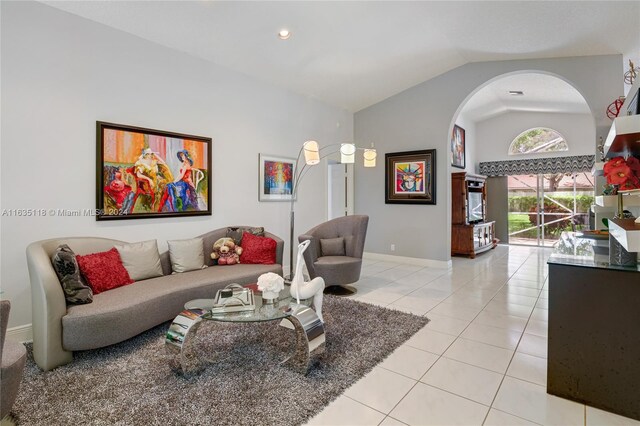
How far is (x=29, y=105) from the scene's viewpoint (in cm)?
289

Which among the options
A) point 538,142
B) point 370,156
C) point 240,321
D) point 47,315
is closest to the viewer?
point 240,321

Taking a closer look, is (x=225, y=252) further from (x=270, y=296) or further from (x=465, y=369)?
(x=465, y=369)

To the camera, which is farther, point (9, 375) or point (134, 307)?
point (134, 307)

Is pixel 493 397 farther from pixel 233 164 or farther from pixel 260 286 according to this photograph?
pixel 233 164

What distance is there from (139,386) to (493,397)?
234 cm

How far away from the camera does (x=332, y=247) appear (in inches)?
179

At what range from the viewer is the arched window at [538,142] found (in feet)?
25.3

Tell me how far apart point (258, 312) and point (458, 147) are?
23.4ft

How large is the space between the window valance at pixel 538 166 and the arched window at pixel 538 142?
0.31 meters

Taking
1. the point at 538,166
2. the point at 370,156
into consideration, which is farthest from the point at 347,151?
the point at 538,166

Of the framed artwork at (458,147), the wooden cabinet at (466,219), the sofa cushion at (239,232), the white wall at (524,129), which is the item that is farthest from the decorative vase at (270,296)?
the white wall at (524,129)

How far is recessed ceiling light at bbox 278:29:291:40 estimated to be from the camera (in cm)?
384

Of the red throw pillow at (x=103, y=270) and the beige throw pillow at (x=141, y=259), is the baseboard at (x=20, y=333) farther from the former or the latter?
the beige throw pillow at (x=141, y=259)

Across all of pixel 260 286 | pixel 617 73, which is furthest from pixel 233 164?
pixel 617 73
